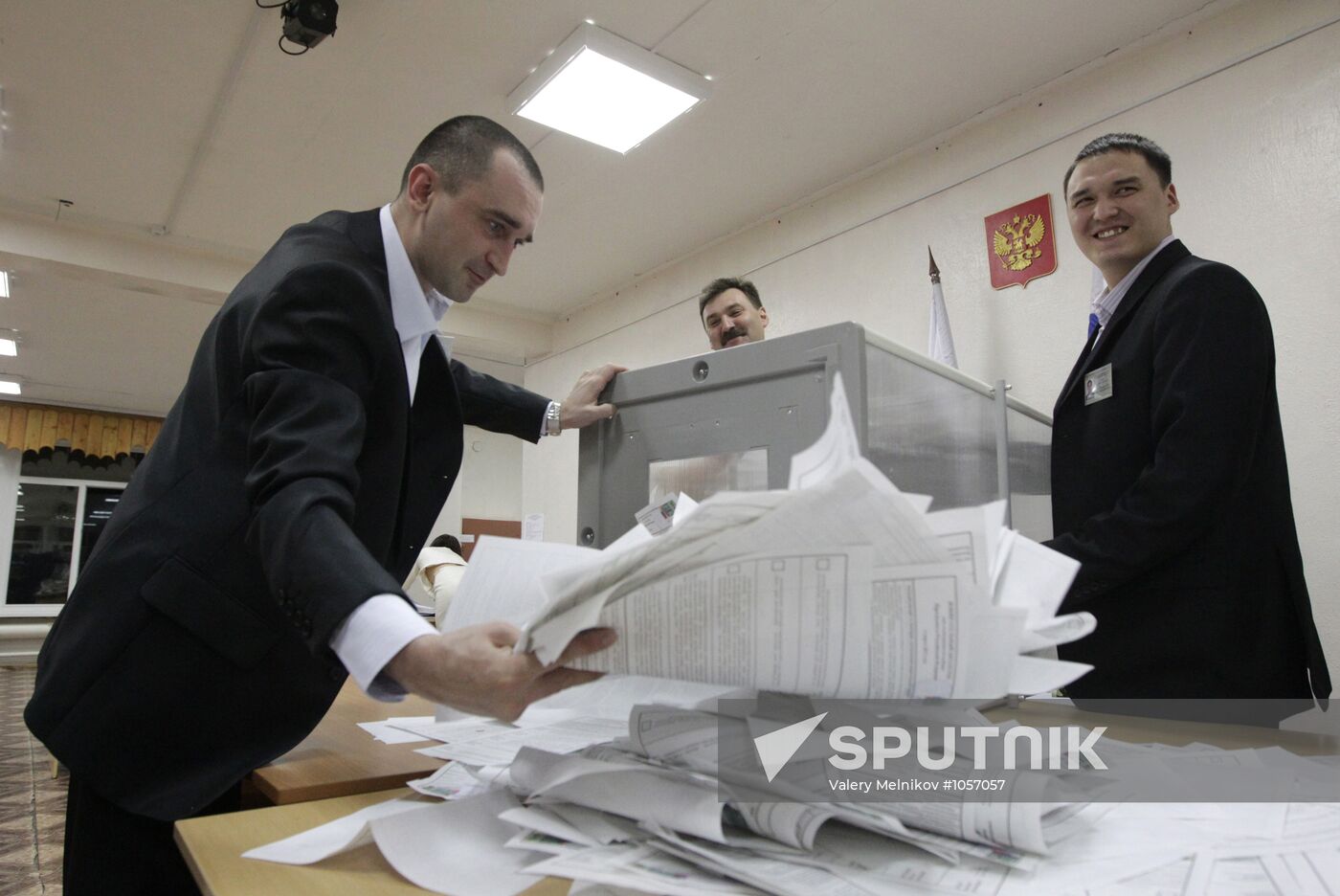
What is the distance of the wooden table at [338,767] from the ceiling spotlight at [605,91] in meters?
2.27

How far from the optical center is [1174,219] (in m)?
2.37

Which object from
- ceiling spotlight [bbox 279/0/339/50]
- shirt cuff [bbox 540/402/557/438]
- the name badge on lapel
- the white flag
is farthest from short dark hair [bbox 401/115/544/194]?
the white flag

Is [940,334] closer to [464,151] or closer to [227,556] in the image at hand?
[464,151]

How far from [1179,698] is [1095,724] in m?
0.29

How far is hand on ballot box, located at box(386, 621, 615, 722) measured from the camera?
19.1 inches

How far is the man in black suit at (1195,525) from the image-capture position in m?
1.09

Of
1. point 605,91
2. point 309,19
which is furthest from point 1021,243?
point 309,19

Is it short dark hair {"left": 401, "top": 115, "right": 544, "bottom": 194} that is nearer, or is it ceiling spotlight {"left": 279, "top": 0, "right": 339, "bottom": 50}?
short dark hair {"left": 401, "top": 115, "right": 544, "bottom": 194}

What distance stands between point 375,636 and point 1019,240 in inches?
107

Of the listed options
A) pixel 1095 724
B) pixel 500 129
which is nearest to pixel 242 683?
pixel 500 129

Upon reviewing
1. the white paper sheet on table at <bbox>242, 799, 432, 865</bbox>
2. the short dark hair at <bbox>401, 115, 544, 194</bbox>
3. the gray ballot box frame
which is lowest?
the white paper sheet on table at <bbox>242, 799, 432, 865</bbox>

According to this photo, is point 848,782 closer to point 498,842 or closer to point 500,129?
point 498,842

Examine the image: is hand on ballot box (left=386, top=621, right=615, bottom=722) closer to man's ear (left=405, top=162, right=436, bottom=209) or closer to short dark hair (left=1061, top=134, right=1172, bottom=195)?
man's ear (left=405, top=162, right=436, bottom=209)

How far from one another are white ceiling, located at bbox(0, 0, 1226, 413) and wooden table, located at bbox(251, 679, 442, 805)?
2.25 meters
